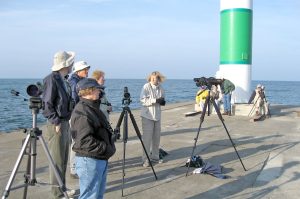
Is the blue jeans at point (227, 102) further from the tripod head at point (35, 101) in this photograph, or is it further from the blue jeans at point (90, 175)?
the blue jeans at point (90, 175)

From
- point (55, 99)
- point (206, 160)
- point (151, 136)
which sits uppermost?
point (55, 99)

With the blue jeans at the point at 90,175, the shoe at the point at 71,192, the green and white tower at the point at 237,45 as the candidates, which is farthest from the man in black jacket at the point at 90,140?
the green and white tower at the point at 237,45

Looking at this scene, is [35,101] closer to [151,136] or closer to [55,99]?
[55,99]

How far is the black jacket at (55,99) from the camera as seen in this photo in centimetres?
506

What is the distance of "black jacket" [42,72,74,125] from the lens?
199 inches

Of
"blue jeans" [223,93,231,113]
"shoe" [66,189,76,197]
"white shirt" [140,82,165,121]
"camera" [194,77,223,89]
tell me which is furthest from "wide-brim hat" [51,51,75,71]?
"blue jeans" [223,93,231,113]

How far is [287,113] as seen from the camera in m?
16.8

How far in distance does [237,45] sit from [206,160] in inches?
387

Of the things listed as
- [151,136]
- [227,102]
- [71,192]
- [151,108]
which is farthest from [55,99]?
[227,102]

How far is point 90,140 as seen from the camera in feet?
13.3

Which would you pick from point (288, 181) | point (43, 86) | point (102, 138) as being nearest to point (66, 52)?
point (43, 86)

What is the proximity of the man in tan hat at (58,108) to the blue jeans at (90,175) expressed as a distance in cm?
98

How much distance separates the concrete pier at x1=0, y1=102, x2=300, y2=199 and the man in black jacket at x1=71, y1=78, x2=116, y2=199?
0.84m

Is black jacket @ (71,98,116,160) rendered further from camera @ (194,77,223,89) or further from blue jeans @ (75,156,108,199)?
camera @ (194,77,223,89)
